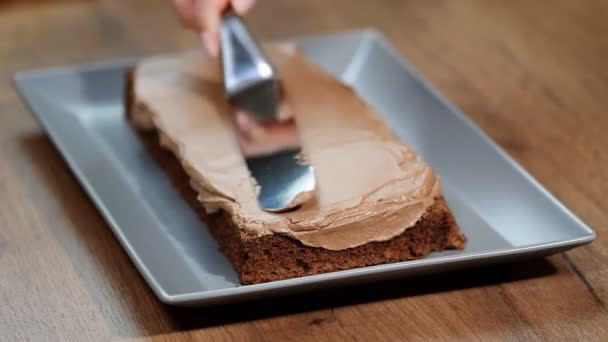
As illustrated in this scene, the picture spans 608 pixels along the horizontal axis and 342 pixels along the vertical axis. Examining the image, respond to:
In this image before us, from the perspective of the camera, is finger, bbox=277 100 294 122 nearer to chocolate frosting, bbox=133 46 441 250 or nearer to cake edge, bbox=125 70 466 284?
chocolate frosting, bbox=133 46 441 250

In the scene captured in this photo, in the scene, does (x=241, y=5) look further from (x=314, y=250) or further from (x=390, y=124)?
(x=314, y=250)

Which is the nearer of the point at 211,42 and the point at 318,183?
the point at 318,183

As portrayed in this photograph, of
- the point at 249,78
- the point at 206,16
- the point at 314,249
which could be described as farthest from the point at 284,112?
the point at 314,249

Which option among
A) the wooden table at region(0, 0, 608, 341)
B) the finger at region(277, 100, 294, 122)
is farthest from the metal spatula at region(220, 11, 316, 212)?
the wooden table at region(0, 0, 608, 341)

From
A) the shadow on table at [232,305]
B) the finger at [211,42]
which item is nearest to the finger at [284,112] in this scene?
the finger at [211,42]

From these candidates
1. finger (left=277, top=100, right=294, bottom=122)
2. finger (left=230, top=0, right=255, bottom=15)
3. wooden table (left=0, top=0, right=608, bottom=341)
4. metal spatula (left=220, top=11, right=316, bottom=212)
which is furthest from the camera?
finger (left=230, top=0, right=255, bottom=15)
